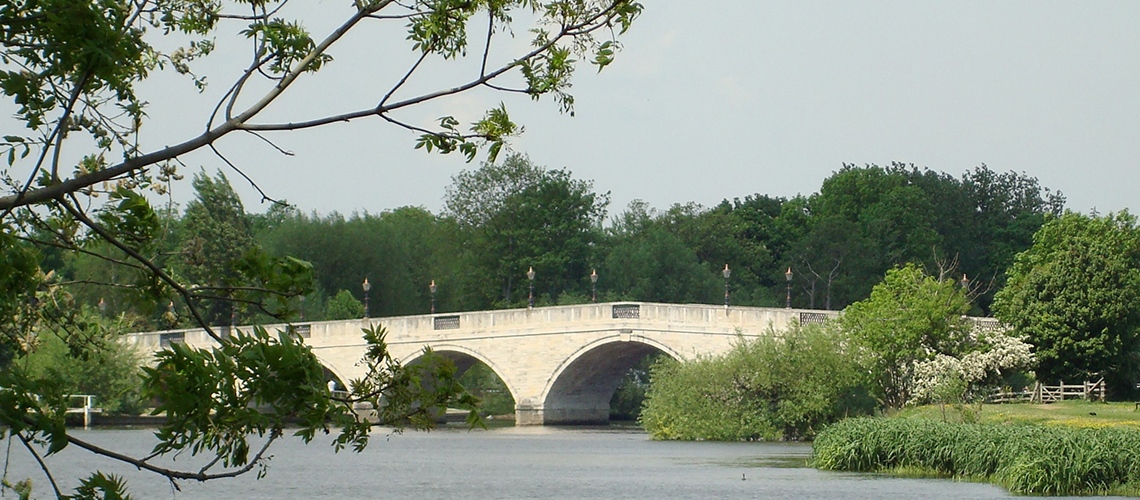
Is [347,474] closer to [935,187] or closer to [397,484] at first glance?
[397,484]

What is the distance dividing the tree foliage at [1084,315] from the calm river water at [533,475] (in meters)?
9.88

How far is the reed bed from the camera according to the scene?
1838 centimetres

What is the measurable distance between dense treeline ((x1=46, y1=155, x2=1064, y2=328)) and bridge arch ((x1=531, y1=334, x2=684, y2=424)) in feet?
34.4

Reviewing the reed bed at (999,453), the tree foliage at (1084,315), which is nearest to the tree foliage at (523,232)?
the tree foliage at (1084,315)

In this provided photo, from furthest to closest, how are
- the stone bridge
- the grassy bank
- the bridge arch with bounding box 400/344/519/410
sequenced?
the bridge arch with bounding box 400/344/519/410
the stone bridge
the grassy bank

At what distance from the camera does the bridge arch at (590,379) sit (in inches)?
1845

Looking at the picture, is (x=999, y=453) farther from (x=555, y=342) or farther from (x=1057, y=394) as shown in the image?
(x=555, y=342)

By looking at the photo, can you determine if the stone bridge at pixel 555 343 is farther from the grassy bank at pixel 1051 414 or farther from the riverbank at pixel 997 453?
the riverbank at pixel 997 453

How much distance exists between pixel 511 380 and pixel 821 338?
639 inches

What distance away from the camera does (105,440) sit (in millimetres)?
37656

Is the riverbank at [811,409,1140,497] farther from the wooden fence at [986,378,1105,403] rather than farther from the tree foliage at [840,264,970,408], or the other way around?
the wooden fence at [986,378,1105,403]

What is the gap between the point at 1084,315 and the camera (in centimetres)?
3884

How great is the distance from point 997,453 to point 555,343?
28.5m

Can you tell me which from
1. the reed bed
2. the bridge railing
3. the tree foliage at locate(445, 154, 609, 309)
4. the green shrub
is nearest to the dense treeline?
the tree foliage at locate(445, 154, 609, 309)
